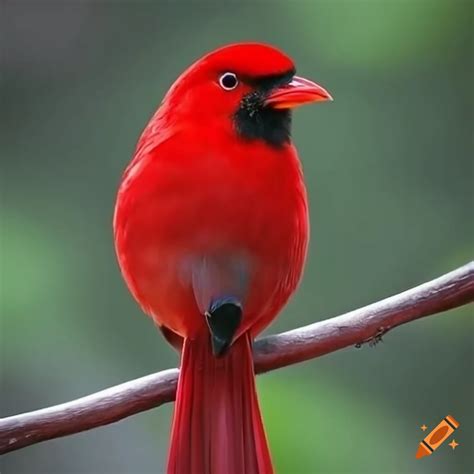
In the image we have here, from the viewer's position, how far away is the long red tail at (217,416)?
3.68 feet

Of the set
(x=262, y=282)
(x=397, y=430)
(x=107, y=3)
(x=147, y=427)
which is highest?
(x=107, y=3)

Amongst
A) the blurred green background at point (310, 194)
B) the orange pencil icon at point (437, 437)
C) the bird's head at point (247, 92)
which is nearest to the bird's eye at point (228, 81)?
the bird's head at point (247, 92)

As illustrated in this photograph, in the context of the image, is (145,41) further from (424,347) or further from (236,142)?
(424,347)

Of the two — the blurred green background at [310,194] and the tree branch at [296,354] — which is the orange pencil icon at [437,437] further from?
the tree branch at [296,354]

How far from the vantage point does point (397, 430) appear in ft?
4.66

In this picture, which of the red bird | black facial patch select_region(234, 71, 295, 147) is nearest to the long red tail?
the red bird

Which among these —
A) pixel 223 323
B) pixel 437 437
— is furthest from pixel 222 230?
pixel 437 437

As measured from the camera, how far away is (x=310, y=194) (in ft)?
5.08

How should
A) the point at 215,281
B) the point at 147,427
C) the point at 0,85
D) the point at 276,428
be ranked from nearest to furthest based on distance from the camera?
the point at 215,281, the point at 276,428, the point at 147,427, the point at 0,85

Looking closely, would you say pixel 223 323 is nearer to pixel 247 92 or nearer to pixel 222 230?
pixel 222 230

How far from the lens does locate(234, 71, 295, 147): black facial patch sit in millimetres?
1154

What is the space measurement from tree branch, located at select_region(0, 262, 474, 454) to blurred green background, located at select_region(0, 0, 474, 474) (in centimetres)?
27

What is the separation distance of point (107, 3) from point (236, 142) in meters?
0.54

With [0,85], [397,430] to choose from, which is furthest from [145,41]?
[397,430]
